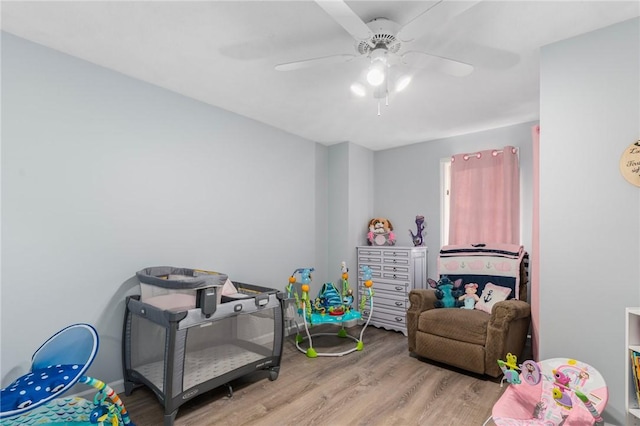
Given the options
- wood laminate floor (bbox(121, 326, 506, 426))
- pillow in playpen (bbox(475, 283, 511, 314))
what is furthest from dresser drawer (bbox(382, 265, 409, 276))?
wood laminate floor (bbox(121, 326, 506, 426))

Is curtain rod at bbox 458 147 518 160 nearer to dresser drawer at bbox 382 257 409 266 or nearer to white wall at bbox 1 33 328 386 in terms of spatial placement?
dresser drawer at bbox 382 257 409 266

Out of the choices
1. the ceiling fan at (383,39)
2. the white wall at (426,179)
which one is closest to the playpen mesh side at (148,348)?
the ceiling fan at (383,39)

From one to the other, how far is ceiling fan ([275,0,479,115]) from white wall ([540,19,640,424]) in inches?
30.7

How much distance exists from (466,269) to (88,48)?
12.5 ft

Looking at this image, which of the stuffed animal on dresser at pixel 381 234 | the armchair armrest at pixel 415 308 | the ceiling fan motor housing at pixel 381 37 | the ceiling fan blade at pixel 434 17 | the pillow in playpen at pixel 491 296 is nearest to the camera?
the ceiling fan blade at pixel 434 17

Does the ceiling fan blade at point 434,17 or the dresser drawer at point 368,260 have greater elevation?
the ceiling fan blade at point 434,17

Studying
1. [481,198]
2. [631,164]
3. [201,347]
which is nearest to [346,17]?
[631,164]

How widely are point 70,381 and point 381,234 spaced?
3.50 m

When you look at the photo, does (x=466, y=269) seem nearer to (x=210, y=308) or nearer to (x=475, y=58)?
(x=475, y=58)

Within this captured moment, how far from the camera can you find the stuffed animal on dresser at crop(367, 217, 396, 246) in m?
4.29

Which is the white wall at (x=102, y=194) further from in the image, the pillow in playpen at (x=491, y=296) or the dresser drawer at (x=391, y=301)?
the pillow in playpen at (x=491, y=296)

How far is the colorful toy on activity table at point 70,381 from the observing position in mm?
1581

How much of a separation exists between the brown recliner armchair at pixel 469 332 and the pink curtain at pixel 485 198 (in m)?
0.71

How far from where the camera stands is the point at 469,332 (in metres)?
2.71
